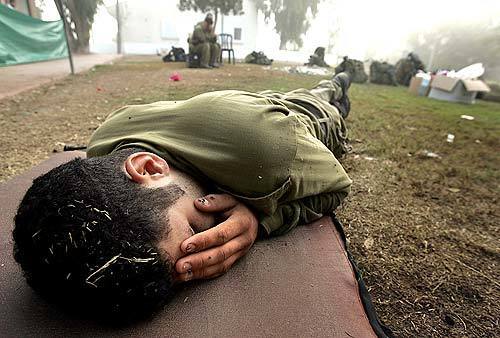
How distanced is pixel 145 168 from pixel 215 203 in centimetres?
23

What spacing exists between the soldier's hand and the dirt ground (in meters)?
0.54

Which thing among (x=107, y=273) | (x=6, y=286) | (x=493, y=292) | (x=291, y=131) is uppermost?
(x=291, y=131)

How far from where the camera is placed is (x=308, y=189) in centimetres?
127

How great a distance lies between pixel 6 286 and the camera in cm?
96

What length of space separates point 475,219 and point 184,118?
5.24ft

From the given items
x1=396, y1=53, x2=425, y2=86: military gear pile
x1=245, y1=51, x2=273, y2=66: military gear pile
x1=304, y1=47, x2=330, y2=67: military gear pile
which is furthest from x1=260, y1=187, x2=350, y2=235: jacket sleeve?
x1=245, y1=51, x2=273, y2=66: military gear pile

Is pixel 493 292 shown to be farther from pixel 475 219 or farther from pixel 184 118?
pixel 184 118

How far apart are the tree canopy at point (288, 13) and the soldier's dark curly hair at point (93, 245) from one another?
22.1 meters

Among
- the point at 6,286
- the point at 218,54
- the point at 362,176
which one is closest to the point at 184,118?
the point at 6,286

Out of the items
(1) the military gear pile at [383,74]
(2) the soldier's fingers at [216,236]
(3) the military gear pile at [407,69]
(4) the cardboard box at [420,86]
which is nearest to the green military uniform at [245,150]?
(2) the soldier's fingers at [216,236]

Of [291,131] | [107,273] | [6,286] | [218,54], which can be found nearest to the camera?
[107,273]

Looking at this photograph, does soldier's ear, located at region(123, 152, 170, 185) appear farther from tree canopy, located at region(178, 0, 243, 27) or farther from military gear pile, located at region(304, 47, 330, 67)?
tree canopy, located at region(178, 0, 243, 27)

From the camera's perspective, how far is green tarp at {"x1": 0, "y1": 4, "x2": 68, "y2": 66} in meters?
5.60

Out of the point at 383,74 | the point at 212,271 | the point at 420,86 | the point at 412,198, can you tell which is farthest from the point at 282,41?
the point at 212,271
